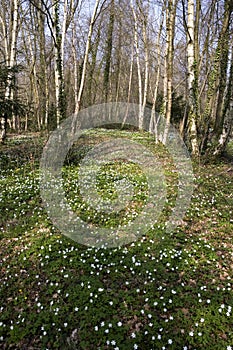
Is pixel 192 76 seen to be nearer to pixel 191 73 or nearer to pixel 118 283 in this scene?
pixel 191 73

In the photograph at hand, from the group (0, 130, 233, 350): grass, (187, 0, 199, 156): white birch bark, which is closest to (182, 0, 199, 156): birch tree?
(187, 0, 199, 156): white birch bark

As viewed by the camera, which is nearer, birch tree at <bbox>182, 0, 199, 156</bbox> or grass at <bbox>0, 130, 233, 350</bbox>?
grass at <bbox>0, 130, 233, 350</bbox>

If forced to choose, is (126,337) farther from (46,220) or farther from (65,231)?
(46,220)

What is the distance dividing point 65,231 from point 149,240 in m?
2.14

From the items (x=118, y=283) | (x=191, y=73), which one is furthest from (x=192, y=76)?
(x=118, y=283)

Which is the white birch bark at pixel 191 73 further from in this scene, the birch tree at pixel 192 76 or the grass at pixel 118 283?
the grass at pixel 118 283

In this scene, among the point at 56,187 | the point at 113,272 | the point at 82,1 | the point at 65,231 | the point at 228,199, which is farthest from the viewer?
the point at 82,1

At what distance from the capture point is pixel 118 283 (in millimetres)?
5227

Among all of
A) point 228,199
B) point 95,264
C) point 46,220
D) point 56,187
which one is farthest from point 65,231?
point 228,199

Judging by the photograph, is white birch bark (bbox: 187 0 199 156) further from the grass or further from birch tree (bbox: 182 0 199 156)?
the grass

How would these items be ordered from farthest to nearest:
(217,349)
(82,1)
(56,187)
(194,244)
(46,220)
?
1. (82,1)
2. (56,187)
3. (46,220)
4. (194,244)
5. (217,349)

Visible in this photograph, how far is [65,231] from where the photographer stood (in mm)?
6789

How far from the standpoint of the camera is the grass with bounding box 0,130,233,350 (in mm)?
4242

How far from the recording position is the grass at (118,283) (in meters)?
4.24
